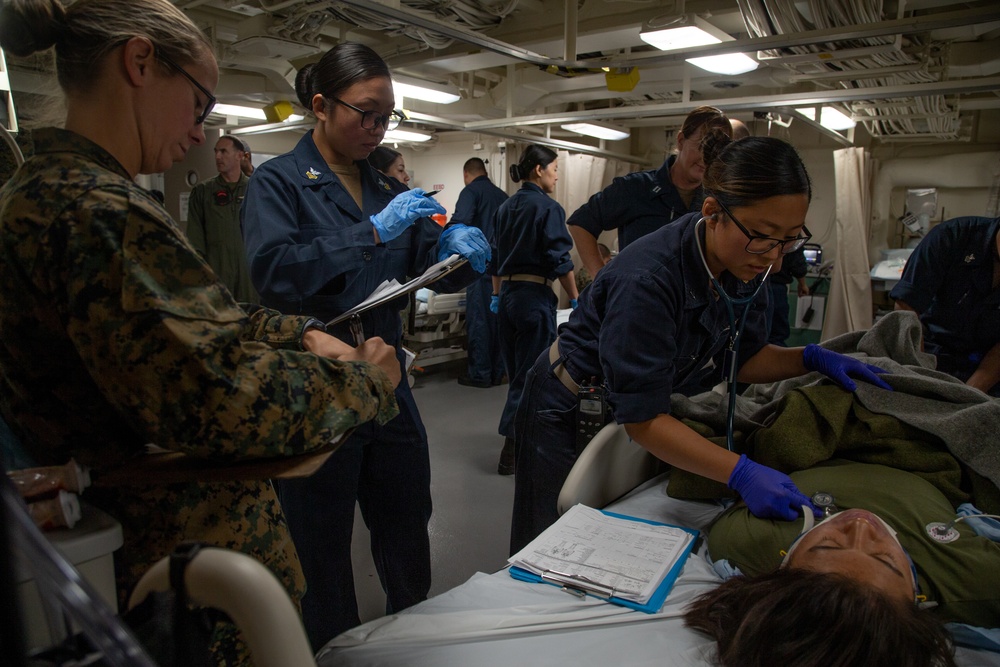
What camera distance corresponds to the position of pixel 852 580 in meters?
1.15

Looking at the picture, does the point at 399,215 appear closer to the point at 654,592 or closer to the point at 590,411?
the point at 590,411

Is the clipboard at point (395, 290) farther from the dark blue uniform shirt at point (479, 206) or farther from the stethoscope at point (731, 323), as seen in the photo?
the dark blue uniform shirt at point (479, 206)

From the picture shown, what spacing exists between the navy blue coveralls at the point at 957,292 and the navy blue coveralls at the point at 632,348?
3.90ft

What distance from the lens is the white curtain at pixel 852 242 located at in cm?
594

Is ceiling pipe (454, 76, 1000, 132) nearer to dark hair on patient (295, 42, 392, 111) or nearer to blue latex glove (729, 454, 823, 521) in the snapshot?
dark hair on patient (295, 42, 392, 111)

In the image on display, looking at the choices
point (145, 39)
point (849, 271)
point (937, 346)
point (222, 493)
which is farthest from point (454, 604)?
point (849, 271)

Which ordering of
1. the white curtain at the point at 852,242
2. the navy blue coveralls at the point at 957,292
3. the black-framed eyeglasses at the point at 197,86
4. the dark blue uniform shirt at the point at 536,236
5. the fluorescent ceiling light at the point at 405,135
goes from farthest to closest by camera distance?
the fluorescent ceiling light at the point at 405,135 < the white curtain at the point at 852,242 < the dark blue uniform shirt at the point at 536,236 < the navy blue coveralls at the point at 957,292 < the black-framed eyeglasses at the point at 197,86

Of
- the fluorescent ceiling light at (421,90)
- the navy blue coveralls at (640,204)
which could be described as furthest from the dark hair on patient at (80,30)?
the fluorescent ceiling light at (421,90)

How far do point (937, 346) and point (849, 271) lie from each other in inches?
147

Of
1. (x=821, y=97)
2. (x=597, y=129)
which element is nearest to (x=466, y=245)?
(x=821, y=97)

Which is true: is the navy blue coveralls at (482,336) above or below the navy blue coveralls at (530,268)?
below

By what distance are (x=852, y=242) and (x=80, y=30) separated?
648 cm

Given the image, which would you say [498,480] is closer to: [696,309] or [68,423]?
[696,309]

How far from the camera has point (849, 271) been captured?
605 centimetres
